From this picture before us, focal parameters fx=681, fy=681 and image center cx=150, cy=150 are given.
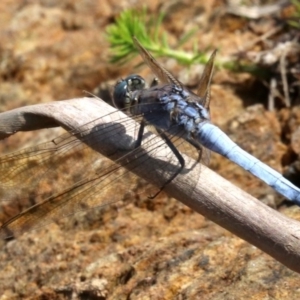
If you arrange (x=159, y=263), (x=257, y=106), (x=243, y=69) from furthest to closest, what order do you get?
(x=243, y=69)
(x=257, y=106)
(x=159, y=263)

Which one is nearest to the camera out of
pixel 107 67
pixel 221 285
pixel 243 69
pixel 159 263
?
pixel 221 285

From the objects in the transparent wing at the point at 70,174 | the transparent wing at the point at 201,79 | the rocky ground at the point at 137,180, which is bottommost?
the rocky ground at the point at 137,180

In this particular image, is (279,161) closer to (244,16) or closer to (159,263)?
(159,263)

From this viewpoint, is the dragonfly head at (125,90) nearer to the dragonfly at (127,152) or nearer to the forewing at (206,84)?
the dragonfly at (127,152)

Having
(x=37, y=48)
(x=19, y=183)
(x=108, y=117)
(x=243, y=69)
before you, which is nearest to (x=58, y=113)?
(x=108, y=117)

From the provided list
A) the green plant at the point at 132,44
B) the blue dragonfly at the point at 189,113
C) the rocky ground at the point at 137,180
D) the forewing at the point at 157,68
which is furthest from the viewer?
the green plant at the point at 132,44

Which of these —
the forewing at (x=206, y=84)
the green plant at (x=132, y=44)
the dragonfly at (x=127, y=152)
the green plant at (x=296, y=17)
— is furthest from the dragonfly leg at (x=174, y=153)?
the green plant at (x=296, y=17)

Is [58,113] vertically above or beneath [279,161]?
above

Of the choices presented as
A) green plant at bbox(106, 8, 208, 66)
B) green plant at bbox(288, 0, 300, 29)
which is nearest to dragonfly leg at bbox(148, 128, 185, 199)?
green plant at bbox(106, 8, 208, 66)
